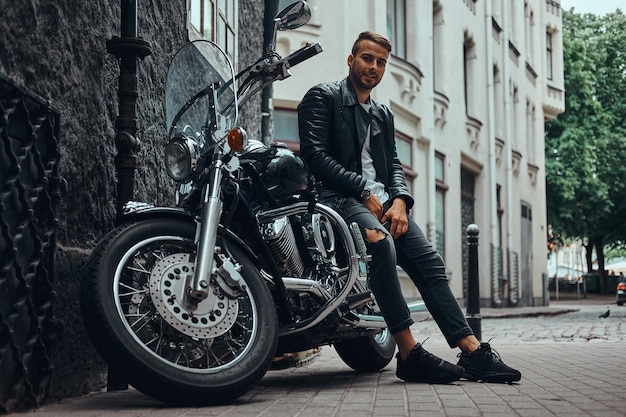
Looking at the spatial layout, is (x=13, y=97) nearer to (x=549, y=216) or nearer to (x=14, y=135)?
(x=14, y=135)

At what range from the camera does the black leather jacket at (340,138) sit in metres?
5.54

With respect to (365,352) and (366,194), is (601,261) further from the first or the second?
(366,194)

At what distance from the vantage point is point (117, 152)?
18.1ft

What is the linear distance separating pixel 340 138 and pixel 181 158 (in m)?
1.29

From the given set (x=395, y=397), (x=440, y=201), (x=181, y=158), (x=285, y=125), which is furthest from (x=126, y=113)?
(x=440, y=201)

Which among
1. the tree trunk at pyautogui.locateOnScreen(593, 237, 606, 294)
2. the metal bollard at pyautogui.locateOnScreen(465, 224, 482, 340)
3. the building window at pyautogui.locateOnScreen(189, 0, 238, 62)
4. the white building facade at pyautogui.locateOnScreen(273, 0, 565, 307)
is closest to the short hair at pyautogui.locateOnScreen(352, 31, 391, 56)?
the building window at pyautogui.locateOnScreen(189, 0, 238, 62)

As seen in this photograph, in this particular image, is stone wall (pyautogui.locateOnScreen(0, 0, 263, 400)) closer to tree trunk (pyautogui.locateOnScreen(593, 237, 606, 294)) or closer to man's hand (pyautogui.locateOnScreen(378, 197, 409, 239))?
man's hand (pyautogui.locateOnScreen(378, 197, 409, 239))

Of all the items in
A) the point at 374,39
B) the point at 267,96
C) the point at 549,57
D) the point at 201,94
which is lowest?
the point at 201,94

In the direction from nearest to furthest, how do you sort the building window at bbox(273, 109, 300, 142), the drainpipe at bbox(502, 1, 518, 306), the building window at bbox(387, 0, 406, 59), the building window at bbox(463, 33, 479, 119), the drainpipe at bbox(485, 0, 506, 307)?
1. the building window at bbox(273, 109, 300, 142)
2. the building window at bbox(387, 0, 406, 59)
3. the building window at bbox(463, 33, 479, 119)
4. the drainpipe at bbox(485, 0, 506, 307)
5. the drainpipe at bbox(502, 1, 518, 306)

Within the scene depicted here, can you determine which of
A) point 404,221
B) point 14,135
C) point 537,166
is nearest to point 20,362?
point 14,135

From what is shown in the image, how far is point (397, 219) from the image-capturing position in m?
5.67

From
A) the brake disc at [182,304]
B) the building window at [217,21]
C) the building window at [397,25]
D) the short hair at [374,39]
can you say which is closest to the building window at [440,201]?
the building window at [397,25]

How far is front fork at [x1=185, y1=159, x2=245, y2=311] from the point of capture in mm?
4273

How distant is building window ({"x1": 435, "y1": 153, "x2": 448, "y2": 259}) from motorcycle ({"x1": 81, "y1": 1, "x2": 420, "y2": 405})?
15.6 metres
